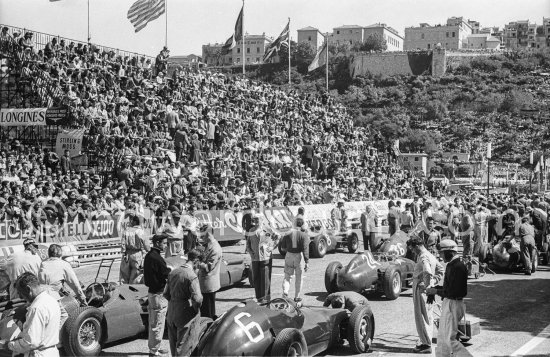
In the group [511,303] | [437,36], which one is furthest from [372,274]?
[437,36]

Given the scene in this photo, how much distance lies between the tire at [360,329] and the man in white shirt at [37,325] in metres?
4.66

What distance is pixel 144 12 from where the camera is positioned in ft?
90.8

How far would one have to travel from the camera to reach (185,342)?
8.78 meters

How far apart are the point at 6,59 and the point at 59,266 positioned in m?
16.6

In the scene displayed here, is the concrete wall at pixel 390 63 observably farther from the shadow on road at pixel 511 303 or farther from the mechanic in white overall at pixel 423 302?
the mechanic in white overall at pixel 423 302

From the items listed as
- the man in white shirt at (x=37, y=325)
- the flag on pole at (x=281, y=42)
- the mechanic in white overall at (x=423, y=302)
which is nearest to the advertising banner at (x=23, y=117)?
the mechanic in white overall at (x=423, y=302)

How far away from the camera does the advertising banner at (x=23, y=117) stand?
22750 millimetres

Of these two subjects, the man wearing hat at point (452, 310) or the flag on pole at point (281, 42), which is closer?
the man wearing hat at point (452, 310)

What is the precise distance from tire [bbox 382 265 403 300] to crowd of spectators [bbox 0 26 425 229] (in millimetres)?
5090

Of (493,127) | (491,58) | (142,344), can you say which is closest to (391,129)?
(493,127)

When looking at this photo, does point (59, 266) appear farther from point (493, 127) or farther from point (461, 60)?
point (461, 60)

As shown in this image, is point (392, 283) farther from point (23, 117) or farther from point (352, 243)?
point (23, 117)

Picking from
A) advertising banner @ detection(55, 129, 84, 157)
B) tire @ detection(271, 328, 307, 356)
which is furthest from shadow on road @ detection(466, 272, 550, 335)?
advertising banner @ detection(55, 129, 84, 157)

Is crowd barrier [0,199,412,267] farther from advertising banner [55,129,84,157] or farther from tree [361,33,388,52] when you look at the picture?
tree [361,33,388,52]
